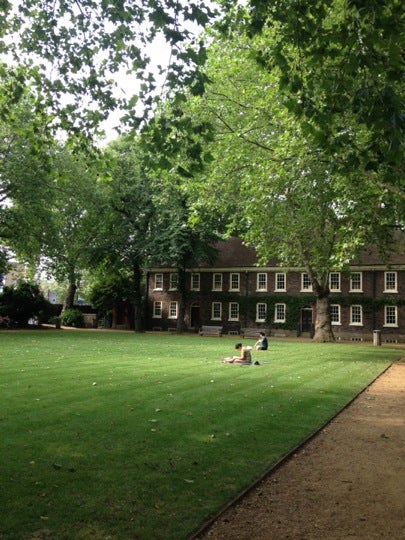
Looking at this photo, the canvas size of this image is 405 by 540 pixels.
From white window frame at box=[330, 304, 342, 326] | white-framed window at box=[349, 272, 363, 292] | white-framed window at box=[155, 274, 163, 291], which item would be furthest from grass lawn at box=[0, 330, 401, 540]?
white-framed window at box=[155, 274, 163, 291]

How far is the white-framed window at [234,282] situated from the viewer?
50969 mm

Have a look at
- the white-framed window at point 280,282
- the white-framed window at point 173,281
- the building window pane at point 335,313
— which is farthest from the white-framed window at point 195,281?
the building window pane at point 335,313

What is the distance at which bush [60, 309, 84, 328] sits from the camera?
48.5 m

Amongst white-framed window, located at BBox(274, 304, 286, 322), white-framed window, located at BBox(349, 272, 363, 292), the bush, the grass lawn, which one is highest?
white-framed window, located at BBox(349, 272, 363, 292)

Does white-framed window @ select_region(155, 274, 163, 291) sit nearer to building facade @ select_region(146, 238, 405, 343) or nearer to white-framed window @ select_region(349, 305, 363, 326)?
building facade @ select_region(146, 238, 405, 343)

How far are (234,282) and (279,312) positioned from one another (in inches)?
234

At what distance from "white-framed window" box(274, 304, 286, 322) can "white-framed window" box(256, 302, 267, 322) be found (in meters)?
1.17

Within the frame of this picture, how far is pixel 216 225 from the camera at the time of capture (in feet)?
139

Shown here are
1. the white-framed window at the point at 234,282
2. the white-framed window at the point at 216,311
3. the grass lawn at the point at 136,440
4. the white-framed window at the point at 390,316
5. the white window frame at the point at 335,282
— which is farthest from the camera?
the white-framed window at the point at 216,311

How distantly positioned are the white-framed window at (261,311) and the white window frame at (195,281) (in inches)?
284

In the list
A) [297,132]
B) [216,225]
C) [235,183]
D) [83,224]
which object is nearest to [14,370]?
[297,132]

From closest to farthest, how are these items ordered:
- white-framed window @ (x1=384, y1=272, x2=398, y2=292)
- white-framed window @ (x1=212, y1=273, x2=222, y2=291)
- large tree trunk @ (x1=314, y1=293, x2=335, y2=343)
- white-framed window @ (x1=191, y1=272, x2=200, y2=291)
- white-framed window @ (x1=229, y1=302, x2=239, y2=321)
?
large tree trunk @ (x1=314, y1=293, x2=335, y2=343) → white-framed window @ (x1=384, y1=272, x2=398, y2=292) → white-framed window @ (x1=229, y1=302, x2=239, y2=321) → white-framed window @ (x1=212, y1=273, x2=222, y2=291) → white-framed window @ (x1=191, y1=272, x2=200, y2=291)

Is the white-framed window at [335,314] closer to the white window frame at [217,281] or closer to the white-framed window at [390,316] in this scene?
the white-framed window at [390,316]

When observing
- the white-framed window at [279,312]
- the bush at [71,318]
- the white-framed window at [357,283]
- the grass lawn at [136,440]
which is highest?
the white-framed window at [357,283]
